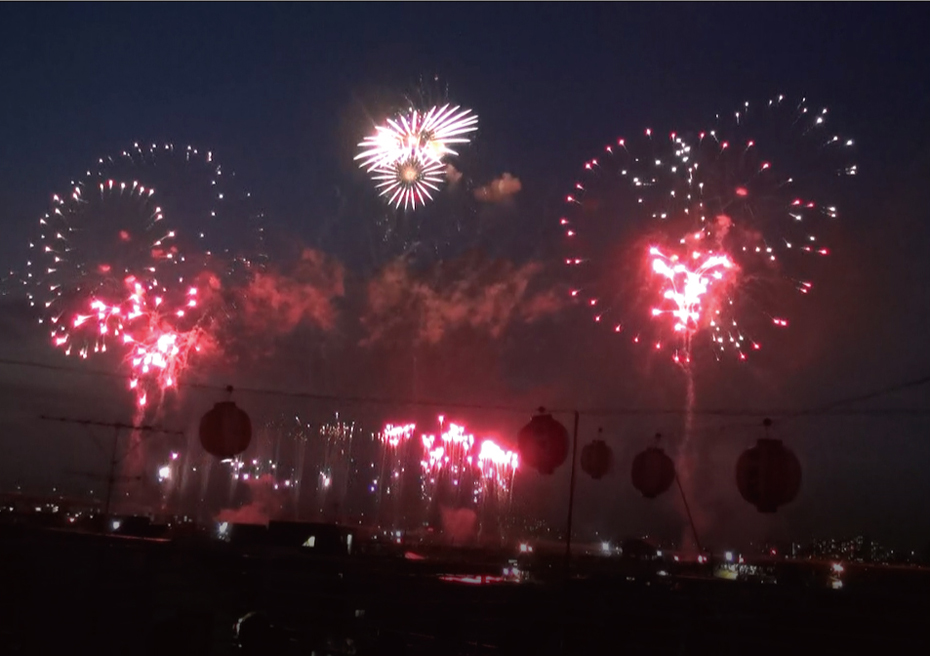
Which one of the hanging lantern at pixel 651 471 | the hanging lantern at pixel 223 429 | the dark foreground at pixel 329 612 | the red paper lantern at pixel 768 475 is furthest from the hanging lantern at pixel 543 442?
the hanging lantern at pixel 223 429

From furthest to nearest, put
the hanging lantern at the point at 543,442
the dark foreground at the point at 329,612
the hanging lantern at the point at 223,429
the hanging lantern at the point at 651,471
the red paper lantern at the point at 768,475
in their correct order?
the hanging lantern at the point at 651,471 < the hanging lantern at the point at 543,442 < the hanging lantern at the point at 223,429 < the red paper lantern at the point at 768,475 < the dark foreground at the point at 329,612

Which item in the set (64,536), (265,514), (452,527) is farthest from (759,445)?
(265,514)

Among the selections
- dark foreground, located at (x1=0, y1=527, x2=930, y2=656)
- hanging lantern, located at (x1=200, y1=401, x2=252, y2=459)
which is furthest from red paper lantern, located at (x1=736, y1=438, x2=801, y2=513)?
hanging lantern, located at (x1=200, y1=401, x2=252, y2=459)

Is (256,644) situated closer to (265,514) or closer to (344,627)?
(344,627)

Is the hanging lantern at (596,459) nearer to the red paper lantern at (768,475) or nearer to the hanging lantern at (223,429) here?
the red paper lantern at (768,475)

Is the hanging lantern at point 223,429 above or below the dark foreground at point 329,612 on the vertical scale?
above

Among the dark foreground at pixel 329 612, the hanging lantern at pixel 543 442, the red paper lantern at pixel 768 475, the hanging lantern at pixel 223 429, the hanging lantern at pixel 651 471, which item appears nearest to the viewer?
the dark foreground at pixel 329 612

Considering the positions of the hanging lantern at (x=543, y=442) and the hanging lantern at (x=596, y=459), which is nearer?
the hanging lantern at (x=543, y=442)

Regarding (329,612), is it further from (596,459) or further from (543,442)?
(596,459)
